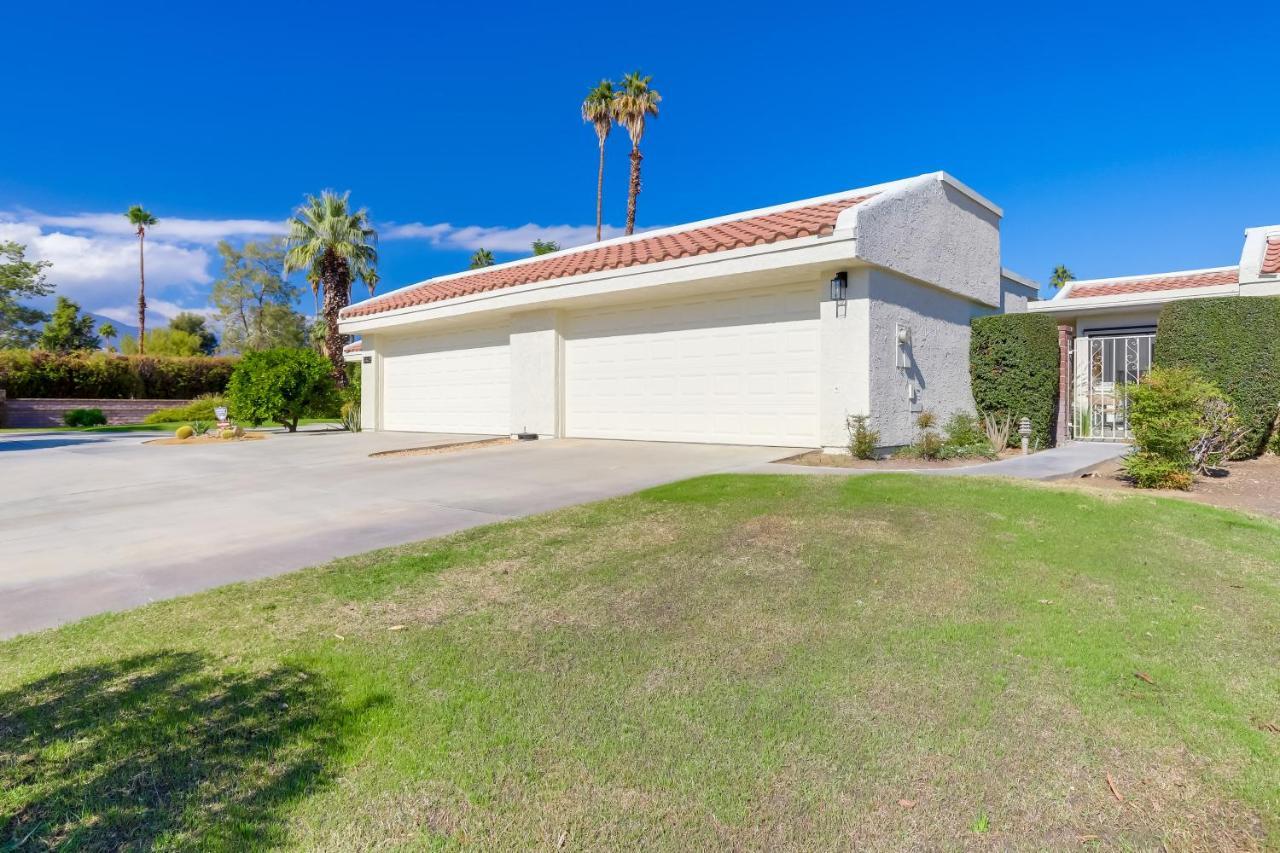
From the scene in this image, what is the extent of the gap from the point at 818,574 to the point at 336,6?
57.2ft

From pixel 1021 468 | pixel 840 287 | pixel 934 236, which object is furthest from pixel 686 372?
pixel 1021 468

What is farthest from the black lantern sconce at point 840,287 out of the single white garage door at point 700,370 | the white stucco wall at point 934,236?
the single white garage door at point 700,370

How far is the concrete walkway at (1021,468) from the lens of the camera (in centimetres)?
877

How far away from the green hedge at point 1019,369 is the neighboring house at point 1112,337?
2.19 ft

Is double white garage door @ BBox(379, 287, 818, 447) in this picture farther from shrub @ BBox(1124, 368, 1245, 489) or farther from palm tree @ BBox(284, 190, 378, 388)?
palm tree @ BBox(284, 190, 378, 388)

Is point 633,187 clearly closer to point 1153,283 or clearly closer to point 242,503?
point 1153,283

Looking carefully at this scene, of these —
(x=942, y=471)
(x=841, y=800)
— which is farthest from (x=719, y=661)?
(x=942, y=471)

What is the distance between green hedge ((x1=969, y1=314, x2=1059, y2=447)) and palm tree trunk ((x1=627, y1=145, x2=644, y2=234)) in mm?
23632

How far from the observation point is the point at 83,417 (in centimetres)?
2778

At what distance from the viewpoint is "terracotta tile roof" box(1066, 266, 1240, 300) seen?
1479 centimetres

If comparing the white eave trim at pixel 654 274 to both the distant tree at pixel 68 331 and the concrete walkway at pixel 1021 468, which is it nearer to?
the concrete walkway at pixel 1021 468

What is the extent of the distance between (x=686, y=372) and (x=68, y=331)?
48582 mm

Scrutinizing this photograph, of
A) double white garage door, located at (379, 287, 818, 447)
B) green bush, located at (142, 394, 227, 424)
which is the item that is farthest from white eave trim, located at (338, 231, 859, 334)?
green bush, located at (142, 394, 227, 424)

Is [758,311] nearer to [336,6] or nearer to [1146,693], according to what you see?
[1146,693]
